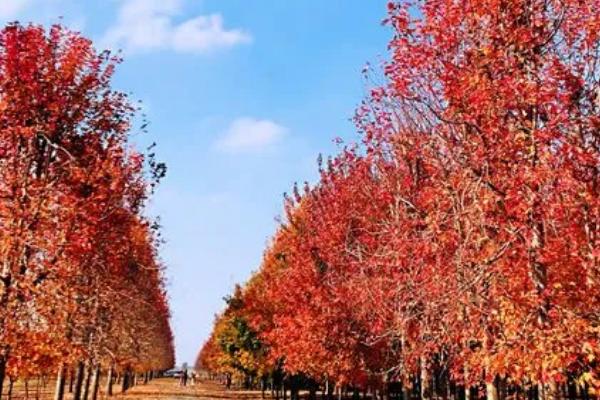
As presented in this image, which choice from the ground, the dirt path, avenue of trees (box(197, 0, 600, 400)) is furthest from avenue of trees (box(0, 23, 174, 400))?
the dirt path

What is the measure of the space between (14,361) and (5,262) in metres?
2.70

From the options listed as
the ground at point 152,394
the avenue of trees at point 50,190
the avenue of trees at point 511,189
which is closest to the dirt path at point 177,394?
the ground at point 152,394

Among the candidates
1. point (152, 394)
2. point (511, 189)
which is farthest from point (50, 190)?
point (152, 394)

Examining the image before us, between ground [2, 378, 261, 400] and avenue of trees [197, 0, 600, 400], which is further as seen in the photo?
ground [2, 378, 261, 400]

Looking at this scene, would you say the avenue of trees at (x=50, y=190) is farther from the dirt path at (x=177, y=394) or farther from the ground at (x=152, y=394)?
the dirt path at (x=177, y=394)

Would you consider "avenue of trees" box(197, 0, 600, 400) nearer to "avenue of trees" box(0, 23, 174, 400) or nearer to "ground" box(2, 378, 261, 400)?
"avenue of trees" box(0, 23, 174, 400)

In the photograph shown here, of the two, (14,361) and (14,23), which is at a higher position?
(14,23)

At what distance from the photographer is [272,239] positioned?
48844 millimetres

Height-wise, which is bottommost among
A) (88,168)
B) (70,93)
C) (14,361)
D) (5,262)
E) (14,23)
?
(14,361)

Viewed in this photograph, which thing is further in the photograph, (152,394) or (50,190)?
(152,394)

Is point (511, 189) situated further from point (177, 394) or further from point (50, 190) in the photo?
point (177, 394)

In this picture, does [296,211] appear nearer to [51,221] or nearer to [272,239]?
[272,239]

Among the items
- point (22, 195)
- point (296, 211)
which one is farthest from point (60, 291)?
point (296, 211)

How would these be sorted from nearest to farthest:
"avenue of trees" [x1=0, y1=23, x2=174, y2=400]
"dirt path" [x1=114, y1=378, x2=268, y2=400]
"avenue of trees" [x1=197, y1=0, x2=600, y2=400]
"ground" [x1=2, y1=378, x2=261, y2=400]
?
"avenue of trees" [x1=197, y1=0, x2=600, y2=400] < "avenue of trees" [x1=0, y1=23, x2=174, y2=400] < "ground" [x1=2, y1=378, x2=261, y2=400] < "dirt path" [x1=114, y1=378, x2=268, y2=400]
